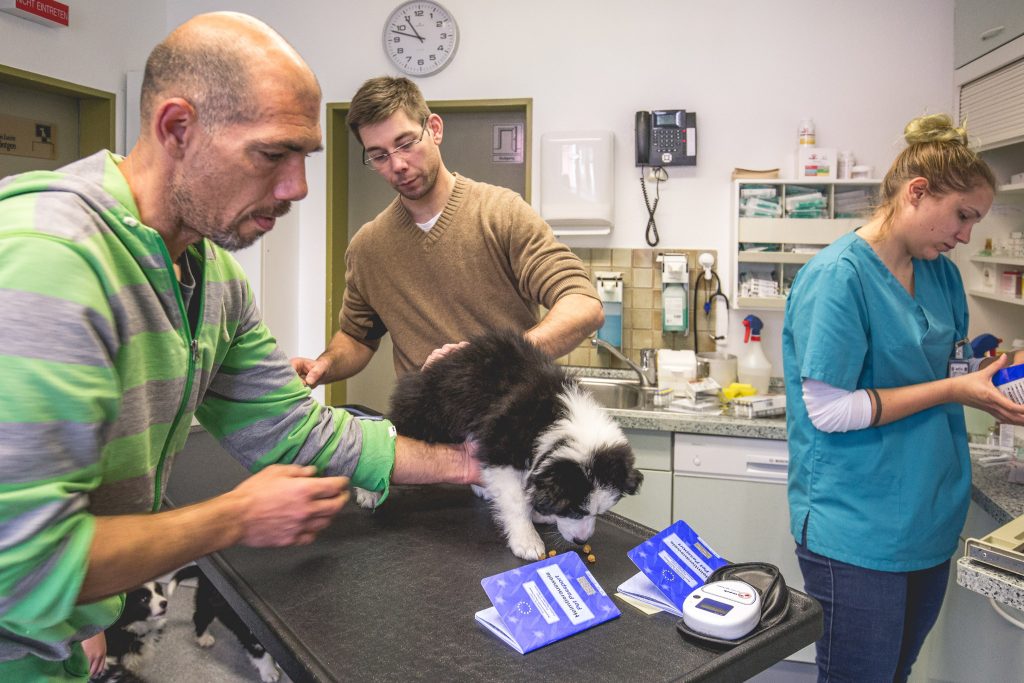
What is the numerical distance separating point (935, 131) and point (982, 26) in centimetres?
132

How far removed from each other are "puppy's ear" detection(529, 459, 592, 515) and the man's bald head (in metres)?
0.71

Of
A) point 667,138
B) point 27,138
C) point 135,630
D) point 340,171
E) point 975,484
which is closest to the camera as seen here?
point 975,484

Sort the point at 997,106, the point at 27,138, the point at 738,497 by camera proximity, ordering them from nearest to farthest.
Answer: the point at 997,106, the point at 738,497, the point at 27,138

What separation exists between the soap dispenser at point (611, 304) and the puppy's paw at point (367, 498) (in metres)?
2.08

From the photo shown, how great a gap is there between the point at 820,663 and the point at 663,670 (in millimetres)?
1009

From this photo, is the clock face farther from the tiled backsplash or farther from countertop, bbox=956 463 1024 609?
countertop, bbox=956 463 1024 609

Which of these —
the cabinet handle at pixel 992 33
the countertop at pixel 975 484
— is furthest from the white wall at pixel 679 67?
the countertop at pixel 975 484

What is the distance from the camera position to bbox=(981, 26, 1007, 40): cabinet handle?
243cm

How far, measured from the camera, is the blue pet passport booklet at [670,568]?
43.1 inches

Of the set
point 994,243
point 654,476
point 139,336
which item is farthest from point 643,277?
point 139,336

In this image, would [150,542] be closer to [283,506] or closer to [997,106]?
[283,506]

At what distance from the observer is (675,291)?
3.31 meters

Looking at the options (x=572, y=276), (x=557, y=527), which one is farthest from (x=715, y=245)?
(x=557, y=527)

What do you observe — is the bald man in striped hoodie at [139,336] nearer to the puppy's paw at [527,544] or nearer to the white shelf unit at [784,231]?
the puppy's paw at [527,544]
